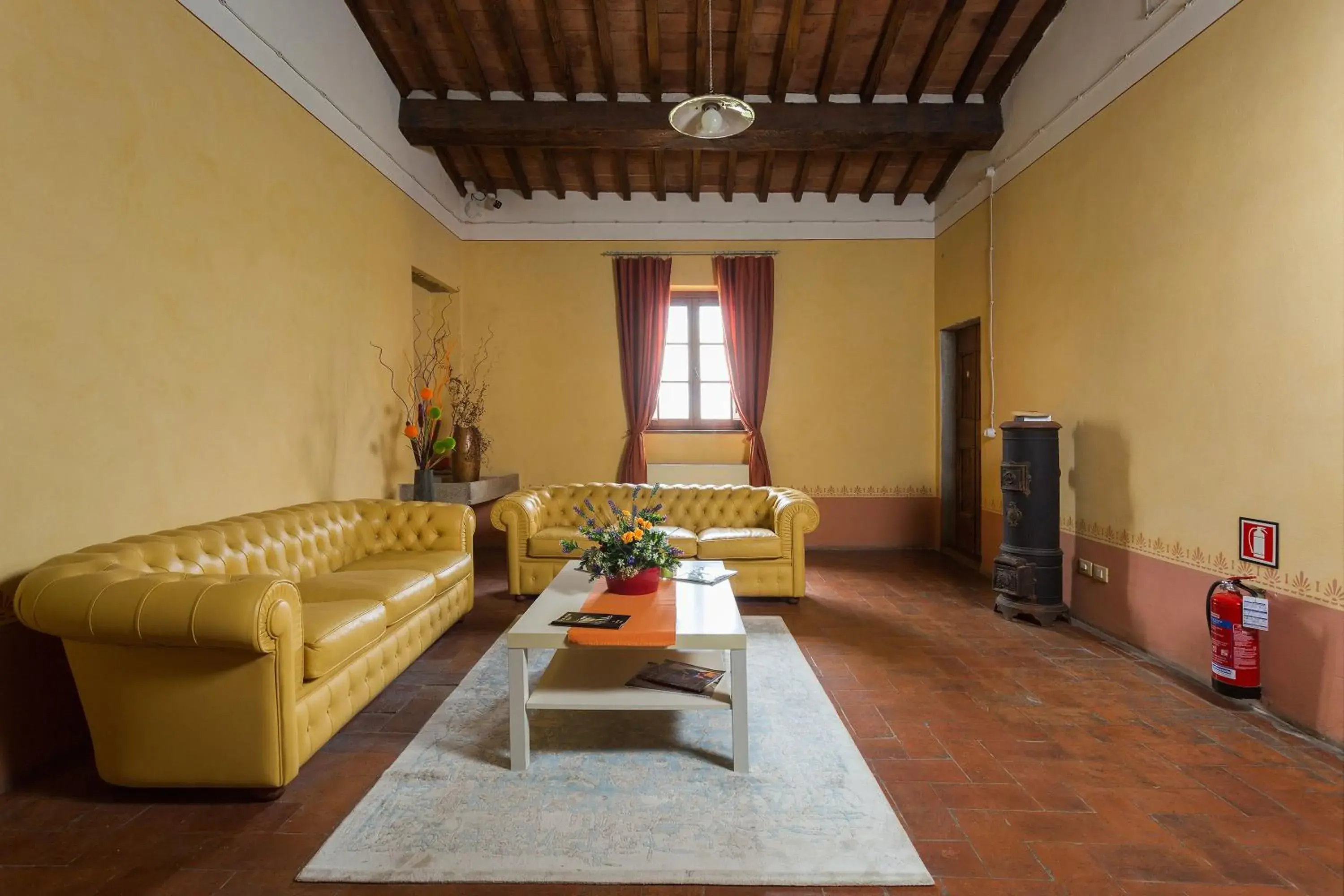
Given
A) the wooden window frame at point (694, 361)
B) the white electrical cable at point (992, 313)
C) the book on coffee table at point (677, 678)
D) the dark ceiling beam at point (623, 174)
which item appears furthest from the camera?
the wooden window frame at point (694, 361)

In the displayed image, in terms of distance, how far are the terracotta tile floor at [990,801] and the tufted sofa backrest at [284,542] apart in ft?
2.64

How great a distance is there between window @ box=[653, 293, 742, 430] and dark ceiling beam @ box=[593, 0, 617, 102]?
2.26m

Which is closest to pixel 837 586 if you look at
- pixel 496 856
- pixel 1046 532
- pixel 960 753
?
pixel 1046 532

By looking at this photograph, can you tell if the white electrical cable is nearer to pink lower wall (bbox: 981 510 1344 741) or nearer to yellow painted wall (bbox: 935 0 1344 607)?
yellow painted wall (bbox: 935 0 1344 607)

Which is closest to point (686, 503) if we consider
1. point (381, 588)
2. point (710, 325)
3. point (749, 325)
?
point (749, 325)

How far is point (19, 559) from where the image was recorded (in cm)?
244

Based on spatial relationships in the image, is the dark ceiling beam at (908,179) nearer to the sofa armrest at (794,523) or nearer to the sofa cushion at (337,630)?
the sofa armrest at (794,523)

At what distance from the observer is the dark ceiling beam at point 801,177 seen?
248 inches

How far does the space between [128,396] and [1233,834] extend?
14.5 ft

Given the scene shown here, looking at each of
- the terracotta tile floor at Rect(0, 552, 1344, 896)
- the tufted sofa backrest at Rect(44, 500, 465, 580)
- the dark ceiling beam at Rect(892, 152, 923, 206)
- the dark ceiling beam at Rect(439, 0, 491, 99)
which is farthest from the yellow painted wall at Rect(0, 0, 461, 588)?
the dark ceiling beam at Rect(892, 152, 923, 206)

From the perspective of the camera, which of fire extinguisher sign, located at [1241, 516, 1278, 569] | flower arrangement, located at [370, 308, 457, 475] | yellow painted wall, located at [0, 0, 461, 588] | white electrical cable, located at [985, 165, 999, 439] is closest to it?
yellow painted wall, located at [0, 0, 461, 588]

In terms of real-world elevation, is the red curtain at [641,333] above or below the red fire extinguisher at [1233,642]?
above

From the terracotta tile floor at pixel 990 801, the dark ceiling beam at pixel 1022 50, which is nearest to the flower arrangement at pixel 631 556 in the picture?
the terracotta tile floor at pixel 990 801

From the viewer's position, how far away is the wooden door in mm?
6172
